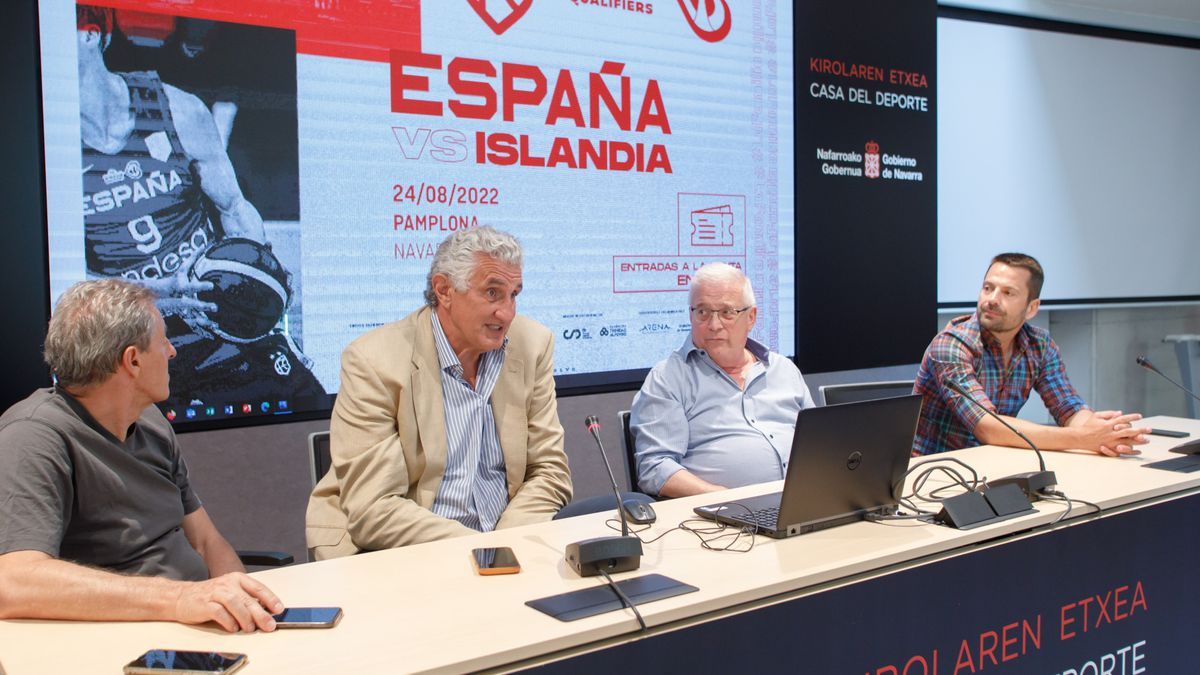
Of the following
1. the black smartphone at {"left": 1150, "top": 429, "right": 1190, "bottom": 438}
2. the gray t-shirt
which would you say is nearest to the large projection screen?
the black smartphone at {"left": 1150, "top": 429, "right": 1190, "bottom": 438}

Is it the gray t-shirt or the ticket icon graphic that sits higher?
the ticket icon graphic

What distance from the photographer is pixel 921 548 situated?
5.38 ft

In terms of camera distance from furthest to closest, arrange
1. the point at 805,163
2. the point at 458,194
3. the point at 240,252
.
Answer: the point at 805,163 < the point at 458,194 < the point at 240,252

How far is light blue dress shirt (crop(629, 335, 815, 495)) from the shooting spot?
260cm

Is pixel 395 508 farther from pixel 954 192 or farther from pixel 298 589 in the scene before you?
pixel 954 192

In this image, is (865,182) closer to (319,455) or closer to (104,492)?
(319,455)

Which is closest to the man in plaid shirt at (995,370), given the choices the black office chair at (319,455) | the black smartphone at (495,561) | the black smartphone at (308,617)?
the black smartphone at (495,561)

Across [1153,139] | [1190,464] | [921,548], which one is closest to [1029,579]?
[921,548]

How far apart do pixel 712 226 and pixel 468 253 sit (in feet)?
6.54

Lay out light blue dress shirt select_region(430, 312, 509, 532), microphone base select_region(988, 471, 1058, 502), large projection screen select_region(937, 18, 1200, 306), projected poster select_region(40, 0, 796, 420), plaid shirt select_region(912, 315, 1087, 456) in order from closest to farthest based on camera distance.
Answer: microphone base select_region(988, 471, 1058, 502) < light blue dress shirt select_region(430, 312, 509, 532) < projected poster select_region(40, 0, 796, 420) < plaid shirt select_region(912, 315, 1087, 456) < large projection screen select_region(937, 18, 1200, 306)

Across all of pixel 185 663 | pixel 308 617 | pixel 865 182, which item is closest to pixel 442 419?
pixel 308 617

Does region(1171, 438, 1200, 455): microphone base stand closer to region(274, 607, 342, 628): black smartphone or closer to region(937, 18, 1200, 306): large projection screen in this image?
region(274, 607, 342, 628): black smartphone

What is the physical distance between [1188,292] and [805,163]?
3.33 meters

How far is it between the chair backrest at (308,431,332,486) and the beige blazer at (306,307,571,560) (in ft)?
0.58
